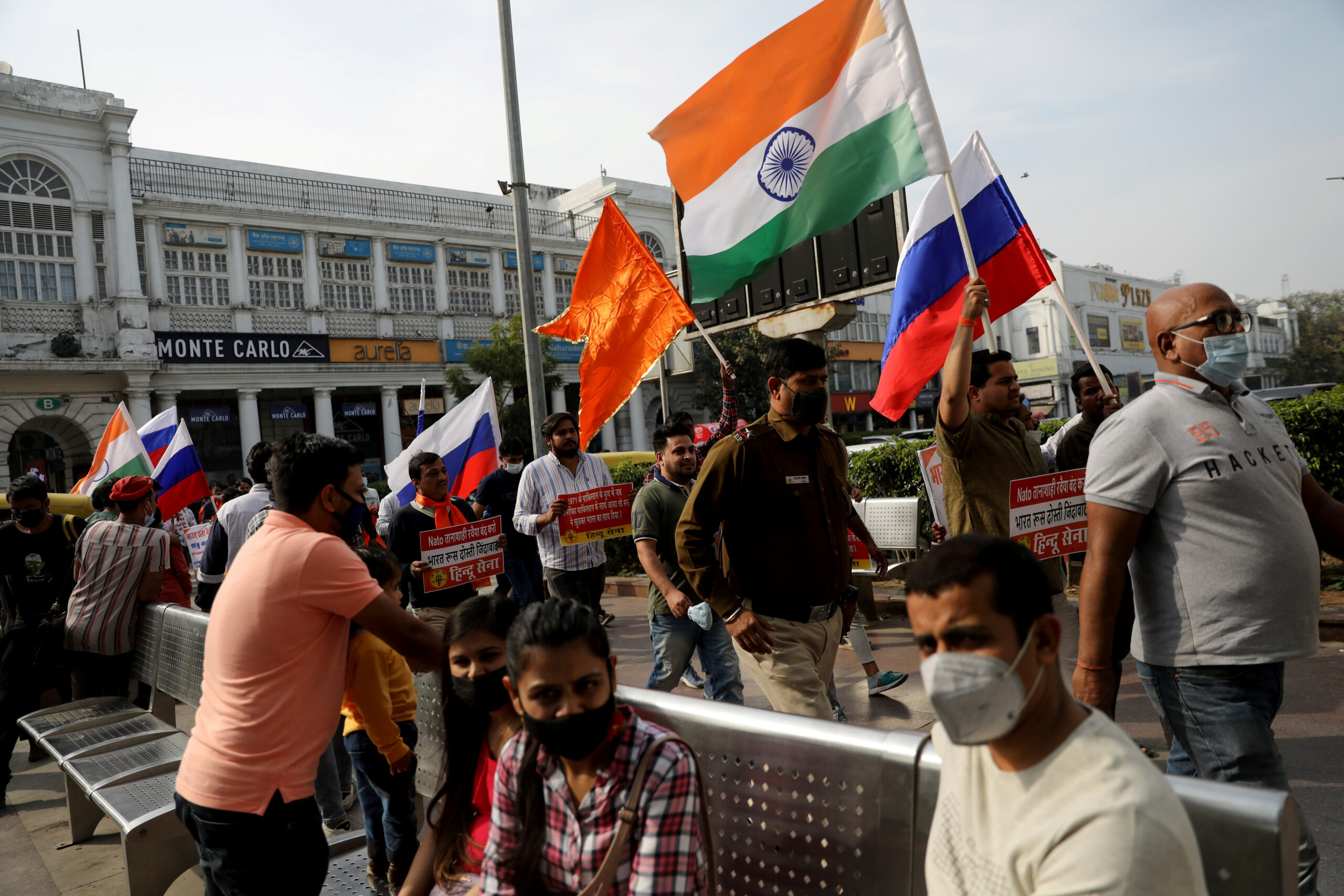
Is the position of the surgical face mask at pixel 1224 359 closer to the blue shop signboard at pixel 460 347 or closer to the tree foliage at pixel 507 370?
the tree foliage at pixel 507 370

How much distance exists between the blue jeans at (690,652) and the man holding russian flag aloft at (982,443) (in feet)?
5.24

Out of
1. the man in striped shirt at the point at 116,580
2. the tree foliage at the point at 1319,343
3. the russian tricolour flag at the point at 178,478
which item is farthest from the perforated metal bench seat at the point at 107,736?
the tree foliage at the point at 1319,343

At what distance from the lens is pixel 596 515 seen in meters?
6.57

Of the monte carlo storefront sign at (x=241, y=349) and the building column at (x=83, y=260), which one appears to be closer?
the building column at (x=83, y=260)

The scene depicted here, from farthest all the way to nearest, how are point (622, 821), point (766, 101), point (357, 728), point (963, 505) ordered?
point (766, 101), point (963, 505), point (357, 728), point (622, 821)

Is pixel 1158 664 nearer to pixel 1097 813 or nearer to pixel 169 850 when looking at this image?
pixel 1097 813

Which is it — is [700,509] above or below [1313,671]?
above

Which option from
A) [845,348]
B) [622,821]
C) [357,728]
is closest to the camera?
[622,821]

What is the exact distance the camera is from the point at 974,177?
195 inches

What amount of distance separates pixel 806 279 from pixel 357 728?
22.2 ft

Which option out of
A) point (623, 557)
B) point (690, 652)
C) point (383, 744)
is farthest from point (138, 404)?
point (383, 744)

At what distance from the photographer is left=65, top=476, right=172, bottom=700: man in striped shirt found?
548 cm

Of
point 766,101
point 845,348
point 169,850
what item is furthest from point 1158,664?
point 845,348

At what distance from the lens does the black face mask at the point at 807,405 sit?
3533 millimetres
